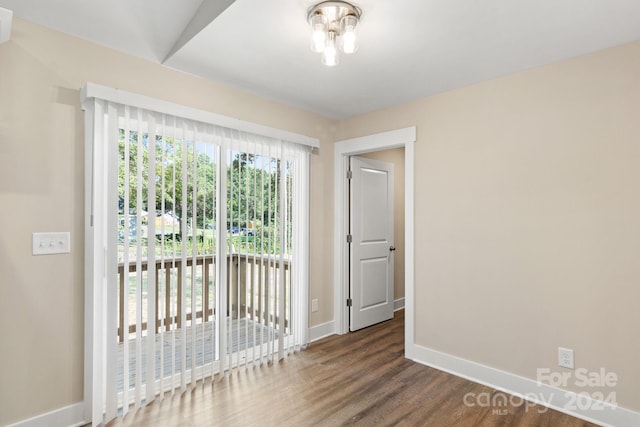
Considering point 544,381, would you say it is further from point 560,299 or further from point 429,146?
point 429,146

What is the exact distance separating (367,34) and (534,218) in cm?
176

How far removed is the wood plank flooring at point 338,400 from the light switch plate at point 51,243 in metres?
1.13

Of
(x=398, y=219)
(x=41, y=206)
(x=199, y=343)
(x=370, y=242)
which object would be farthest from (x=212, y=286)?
(x=398, y=219)

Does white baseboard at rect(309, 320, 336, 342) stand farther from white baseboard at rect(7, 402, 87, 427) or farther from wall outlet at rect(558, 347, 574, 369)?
wall outlet at rect(558, 347, 574, 369)

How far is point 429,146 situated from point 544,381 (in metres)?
2.02

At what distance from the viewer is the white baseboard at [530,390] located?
6.81 feet

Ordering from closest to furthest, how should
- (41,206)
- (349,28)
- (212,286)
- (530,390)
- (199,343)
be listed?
(349,28)
(41,206)
(530,390)
(212,286)
(199,343)

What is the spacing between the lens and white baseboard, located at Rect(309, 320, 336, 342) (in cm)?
349

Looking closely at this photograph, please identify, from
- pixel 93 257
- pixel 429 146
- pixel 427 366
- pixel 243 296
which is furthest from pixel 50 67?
pixel 427 366

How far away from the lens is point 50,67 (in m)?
1.99

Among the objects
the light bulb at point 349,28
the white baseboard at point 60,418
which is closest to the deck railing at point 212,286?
the white baseboard at point 60,418

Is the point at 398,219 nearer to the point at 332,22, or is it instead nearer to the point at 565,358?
the point at 565,358

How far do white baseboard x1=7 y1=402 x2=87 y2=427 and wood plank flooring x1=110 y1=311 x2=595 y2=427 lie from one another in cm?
23

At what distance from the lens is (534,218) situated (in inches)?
95.3
